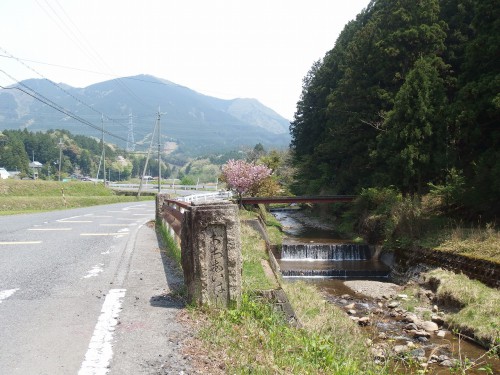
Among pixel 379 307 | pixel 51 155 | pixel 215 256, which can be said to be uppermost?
pixel 51 155

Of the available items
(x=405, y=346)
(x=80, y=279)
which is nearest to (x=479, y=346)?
(x=405, y=346)

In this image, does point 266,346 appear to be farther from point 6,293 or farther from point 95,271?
point 95,271

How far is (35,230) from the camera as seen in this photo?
14.1 meters

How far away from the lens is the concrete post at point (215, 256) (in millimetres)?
5551

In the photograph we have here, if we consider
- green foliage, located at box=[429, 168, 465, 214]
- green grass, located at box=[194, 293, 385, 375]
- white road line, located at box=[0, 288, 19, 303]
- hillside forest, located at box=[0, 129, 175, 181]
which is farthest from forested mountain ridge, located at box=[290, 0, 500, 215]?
hillside forest, located at box=[0, 129, 175, 181]

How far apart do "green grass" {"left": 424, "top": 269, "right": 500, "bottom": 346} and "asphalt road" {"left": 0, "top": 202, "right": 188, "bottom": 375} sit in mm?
7638

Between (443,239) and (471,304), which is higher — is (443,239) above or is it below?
above

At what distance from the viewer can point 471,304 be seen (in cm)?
1213

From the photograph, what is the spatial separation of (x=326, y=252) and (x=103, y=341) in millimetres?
18967

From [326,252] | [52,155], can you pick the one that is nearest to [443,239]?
[326,252]

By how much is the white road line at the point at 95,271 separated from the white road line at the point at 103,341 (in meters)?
1.61

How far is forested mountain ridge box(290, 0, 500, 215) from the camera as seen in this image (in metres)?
17.4

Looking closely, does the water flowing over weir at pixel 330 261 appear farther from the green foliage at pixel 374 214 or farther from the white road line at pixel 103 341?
the white road line at pixel 103 341

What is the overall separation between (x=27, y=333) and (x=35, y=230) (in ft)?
33.7
